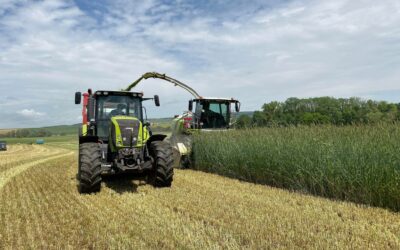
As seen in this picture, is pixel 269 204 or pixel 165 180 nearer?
pixel 269 204

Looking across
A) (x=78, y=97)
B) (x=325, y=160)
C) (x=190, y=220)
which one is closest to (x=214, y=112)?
(x=78, y=97)

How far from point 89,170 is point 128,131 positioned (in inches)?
43.2

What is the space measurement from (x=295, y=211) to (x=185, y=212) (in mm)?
1645

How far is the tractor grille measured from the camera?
24.3ft

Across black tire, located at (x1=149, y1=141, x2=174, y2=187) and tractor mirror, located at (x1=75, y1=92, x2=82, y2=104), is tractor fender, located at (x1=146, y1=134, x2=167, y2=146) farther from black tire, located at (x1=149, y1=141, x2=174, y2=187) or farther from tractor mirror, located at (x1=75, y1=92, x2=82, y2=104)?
tractor mirror, located at (x1=75, y1=92, x2=82, y2=104)

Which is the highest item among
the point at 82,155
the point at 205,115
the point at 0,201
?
the point at 205,115

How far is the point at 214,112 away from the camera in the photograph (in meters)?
13.9

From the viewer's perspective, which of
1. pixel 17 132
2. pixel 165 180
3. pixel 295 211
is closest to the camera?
pixel 295 211

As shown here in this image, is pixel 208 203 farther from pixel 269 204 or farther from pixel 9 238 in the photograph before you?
pixel 9 238

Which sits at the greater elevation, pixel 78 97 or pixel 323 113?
pixel 78 97

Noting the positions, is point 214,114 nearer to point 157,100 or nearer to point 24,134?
point 157,100

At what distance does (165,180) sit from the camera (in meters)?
7.62

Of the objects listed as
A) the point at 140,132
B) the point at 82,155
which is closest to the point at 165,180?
the point at 140,132

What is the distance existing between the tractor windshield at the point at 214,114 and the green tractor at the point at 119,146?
5099 mm
